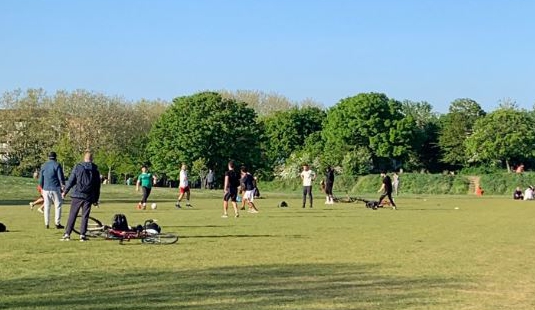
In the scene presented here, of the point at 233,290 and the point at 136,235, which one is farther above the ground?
the point at 136,235

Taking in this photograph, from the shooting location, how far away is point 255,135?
315ft

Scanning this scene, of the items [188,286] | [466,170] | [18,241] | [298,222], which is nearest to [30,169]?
[466,170]

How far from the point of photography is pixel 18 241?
688 inches

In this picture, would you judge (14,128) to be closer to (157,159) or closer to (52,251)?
(157,159)

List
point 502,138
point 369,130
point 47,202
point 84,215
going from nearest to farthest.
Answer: point 84,215 → point 47,202 → point 502,138 → point 369,130

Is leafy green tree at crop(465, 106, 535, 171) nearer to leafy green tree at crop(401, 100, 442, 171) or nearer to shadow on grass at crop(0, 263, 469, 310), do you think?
leafy green tree at crop(401, 100, 442, 171)

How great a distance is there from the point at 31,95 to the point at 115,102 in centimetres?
1016

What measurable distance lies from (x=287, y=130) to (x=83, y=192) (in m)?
96.7

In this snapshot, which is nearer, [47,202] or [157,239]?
[157,239]

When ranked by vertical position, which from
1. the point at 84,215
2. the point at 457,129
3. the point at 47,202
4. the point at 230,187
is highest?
the point at 457,129

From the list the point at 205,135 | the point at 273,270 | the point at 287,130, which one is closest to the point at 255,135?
the point at 205,135

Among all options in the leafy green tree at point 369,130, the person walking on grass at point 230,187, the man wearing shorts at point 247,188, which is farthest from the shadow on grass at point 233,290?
the leafy green tree at point 369,130

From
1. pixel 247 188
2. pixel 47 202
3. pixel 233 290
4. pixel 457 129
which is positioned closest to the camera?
pixel 233 290

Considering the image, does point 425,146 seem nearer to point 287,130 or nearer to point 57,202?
point 287,130
